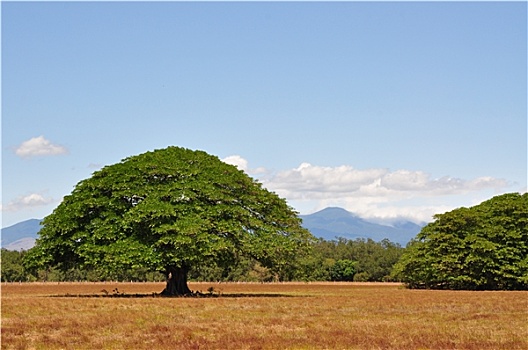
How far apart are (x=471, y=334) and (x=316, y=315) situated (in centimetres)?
1093

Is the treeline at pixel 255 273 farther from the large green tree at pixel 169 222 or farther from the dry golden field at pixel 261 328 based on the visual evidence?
the dry golden field at pixel 261 328

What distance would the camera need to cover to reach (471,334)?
89.9 feet

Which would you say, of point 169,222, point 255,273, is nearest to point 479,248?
point 169,222

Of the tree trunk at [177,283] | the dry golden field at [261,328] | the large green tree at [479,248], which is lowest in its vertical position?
the dry golden field at [261,328]

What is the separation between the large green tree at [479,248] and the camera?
87.7 meters

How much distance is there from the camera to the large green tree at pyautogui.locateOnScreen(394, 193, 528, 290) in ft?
288

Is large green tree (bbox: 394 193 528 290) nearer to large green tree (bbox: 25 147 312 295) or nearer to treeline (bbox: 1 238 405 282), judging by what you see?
large green tree (bbox: 25 147 312 295)

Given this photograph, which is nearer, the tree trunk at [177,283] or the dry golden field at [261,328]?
the dry golden field at [261,328]

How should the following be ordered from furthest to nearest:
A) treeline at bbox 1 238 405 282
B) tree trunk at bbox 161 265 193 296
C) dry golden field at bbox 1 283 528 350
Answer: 1. treeline at bbox 1 238 405 282
2. tree trunk at bbox 161 265 193 296
3. dry golden field at bbox 1 283 528 350

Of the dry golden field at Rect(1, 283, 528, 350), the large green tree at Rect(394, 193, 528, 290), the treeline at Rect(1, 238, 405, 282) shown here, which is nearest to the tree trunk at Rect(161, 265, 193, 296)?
the dry golden field at Rect(1, 283, 528, 350)

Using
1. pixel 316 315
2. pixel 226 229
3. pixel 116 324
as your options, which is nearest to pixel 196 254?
pixel 226 229

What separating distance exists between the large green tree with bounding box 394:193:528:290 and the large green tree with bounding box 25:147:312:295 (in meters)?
36.2

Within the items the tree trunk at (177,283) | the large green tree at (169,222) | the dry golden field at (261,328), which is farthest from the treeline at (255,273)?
the dry golden field at (261,328)

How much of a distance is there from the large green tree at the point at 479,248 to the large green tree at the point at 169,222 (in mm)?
36187
